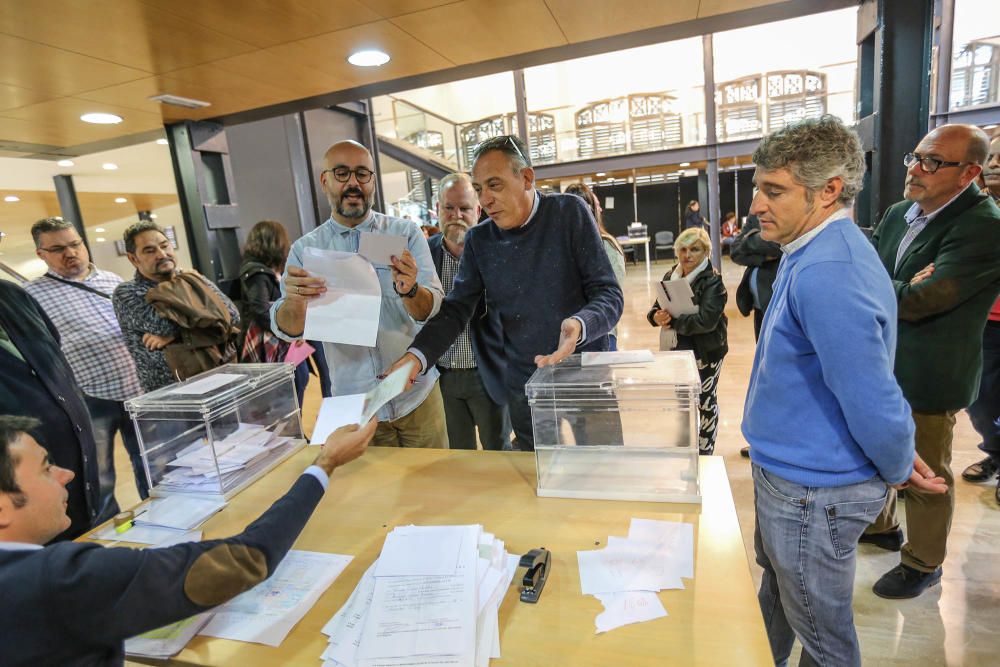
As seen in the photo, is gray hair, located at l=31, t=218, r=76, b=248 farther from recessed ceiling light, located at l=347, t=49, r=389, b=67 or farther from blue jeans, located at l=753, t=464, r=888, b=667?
blue jeans, located at l=753, t=464, r=888, b=667

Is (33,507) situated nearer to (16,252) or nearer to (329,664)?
(329,664)

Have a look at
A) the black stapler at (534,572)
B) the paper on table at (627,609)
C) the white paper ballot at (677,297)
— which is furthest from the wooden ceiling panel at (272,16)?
the paper on table at (627,609)

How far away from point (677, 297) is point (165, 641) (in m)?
2.43

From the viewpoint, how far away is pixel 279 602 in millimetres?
978

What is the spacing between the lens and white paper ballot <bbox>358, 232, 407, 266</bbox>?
1486 millimetres

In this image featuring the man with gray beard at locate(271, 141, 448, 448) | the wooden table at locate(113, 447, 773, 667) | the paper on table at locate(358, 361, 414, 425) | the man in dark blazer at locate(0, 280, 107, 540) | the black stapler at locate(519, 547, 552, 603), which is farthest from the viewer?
the man with gray beard at locate(271, 141, 448, 448)

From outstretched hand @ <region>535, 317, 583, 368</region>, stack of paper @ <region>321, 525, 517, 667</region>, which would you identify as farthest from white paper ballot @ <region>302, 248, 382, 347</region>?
stack of paper @ <region>321, 525, 517, 667</region>

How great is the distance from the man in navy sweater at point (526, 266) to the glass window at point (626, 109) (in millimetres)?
7608

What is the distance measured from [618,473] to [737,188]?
605 inches

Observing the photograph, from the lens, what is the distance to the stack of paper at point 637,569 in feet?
2.90

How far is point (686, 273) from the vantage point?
279 centimetres

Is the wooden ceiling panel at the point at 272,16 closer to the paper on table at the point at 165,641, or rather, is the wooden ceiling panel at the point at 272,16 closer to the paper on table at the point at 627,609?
the paper on table at the point at 165,641

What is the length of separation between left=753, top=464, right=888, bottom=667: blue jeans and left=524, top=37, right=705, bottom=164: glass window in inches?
329

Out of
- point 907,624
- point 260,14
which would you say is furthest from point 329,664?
point 260,14
